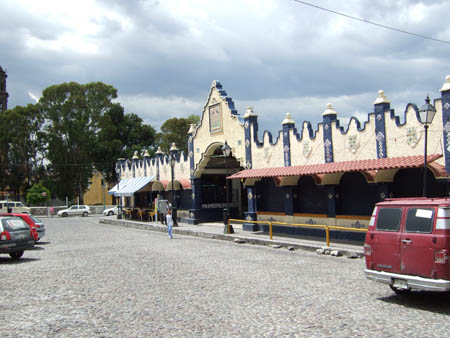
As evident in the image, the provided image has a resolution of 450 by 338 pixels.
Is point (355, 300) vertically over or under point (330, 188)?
under

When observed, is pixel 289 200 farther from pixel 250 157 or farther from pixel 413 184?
pixel 413 184

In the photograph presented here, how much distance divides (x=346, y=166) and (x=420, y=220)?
873 cm

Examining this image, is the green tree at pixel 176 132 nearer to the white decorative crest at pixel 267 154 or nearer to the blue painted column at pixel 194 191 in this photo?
the blue painted column at pixel 194 191

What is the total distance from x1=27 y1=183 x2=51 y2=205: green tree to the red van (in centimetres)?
5246

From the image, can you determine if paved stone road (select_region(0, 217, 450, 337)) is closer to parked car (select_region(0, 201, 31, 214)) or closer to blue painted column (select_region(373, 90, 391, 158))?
blue painted column (select_region(373, 90, 391, 158))

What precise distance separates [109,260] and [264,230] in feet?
31.6

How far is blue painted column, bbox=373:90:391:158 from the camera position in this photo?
1691 centimetres

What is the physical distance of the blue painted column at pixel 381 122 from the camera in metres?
16.9

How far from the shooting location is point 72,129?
56.1 m

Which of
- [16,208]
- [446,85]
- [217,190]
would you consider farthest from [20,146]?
[446,85]

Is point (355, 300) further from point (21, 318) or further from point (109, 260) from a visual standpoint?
point (109, 260)

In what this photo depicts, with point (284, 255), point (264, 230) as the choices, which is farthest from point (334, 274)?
point (264, 230)

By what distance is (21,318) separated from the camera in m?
8.14

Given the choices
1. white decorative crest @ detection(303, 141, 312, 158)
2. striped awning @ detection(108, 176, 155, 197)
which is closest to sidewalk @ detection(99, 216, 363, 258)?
white decorative crest @ detection(303, 141, 312, 158)
